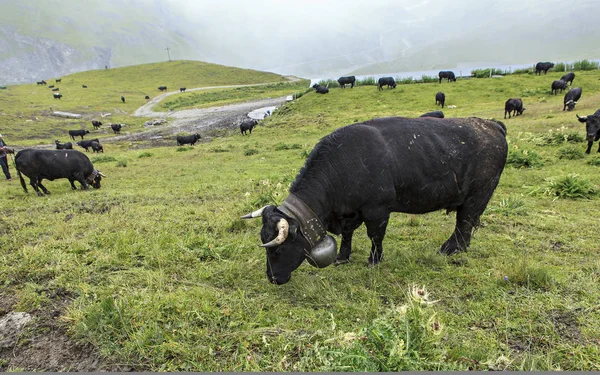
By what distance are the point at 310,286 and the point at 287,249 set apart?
1.94 ft

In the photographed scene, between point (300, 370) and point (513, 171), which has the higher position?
point (300, 370)

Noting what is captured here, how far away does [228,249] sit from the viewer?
18.0 feet

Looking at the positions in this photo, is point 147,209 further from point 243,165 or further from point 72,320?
point 243,165

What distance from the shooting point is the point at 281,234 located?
3.95 metres

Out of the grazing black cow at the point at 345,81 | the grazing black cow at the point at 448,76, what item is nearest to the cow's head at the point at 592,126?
the grazing black cow at the point at 448,76

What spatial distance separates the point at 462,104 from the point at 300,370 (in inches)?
1280

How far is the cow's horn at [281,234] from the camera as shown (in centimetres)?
393

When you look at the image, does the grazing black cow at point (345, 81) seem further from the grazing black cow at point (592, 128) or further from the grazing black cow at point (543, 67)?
the grazing black cow at point (592, 128)

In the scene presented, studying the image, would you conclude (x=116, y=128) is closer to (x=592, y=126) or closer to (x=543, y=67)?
(x=592, y=126)

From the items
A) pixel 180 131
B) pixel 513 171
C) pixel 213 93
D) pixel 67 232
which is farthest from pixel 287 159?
pixel 213 93

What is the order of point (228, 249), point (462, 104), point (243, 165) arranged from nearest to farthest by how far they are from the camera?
point (228, 249) → point (243, 165) → point (462, 104)

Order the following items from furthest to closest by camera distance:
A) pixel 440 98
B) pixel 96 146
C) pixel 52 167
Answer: pixel 440 98, pixel 96 146, pixel 52 167

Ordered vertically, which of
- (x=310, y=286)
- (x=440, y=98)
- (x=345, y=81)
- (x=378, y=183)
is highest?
(x=345, y=81)

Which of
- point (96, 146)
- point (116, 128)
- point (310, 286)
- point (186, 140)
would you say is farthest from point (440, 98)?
point (116, 128)
